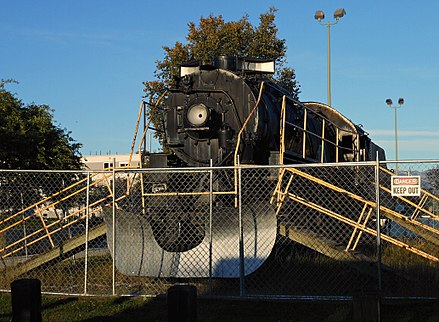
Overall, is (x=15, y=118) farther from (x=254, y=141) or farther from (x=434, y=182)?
(x=434, y=182)

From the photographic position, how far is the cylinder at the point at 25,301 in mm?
5367

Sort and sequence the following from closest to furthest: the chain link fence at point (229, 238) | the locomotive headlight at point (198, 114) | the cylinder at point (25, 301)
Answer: the cylinder at point (25, 301) → the chain link fence at point (229, 238) → the locomotive headlight at point (198, 114)

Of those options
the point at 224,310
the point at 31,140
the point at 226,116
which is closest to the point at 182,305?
the point at 224,310

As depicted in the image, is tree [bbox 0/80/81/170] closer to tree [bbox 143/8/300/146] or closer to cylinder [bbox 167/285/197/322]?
tree [bbox 143/8/300/146]

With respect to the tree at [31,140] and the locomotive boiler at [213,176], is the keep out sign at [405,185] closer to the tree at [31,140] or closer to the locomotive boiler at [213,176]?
the locomotive boiler at [213,176]

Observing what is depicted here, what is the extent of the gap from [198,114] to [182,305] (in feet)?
20.1

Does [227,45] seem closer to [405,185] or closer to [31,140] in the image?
[31,140]

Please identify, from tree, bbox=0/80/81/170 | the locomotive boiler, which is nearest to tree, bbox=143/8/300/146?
tree, bbox=0/80/81/170

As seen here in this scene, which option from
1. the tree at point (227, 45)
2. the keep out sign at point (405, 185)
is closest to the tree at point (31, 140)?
the tree at point (227, 45)

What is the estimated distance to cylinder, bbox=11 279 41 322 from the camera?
5367 millimetres

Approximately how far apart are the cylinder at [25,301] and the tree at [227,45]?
2629 centimetres

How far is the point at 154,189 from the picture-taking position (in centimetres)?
1064

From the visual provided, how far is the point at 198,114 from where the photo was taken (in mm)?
10750

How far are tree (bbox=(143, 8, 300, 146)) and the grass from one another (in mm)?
22636
